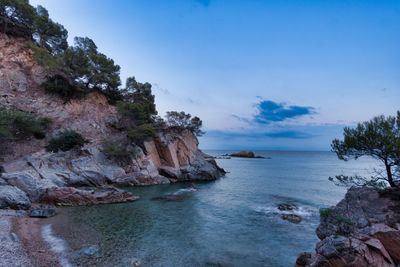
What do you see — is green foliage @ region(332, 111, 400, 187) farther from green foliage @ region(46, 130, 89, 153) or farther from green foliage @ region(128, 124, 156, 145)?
green foliage @ region(46, 130, 89, 153)

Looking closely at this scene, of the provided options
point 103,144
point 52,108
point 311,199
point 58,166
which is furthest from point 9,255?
point 52,108

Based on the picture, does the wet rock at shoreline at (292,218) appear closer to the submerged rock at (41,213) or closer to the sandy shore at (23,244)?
the sandy shore at (23,244)

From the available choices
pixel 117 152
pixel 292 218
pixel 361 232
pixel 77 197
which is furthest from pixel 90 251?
pixel 117 152

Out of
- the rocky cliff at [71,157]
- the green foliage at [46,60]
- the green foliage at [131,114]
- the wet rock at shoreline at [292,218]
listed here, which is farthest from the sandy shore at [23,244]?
the green foliage at [46,60]

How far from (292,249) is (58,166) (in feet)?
84.5

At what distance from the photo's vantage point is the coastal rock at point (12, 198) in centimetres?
1335

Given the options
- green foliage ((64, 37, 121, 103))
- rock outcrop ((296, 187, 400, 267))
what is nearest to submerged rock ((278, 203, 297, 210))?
rock outcrop ((296, 187, 400, 267))

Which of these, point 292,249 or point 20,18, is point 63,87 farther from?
point 292,249

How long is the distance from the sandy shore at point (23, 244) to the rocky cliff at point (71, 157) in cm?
397

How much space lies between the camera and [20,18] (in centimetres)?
3556

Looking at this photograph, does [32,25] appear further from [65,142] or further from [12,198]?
[12,198]

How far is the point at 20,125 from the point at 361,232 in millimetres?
A: 35789

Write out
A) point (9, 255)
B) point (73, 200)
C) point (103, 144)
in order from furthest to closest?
1. point (103, 144)
2. point (73, 200)
3. point (9, 255)

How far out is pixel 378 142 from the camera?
1018cm
